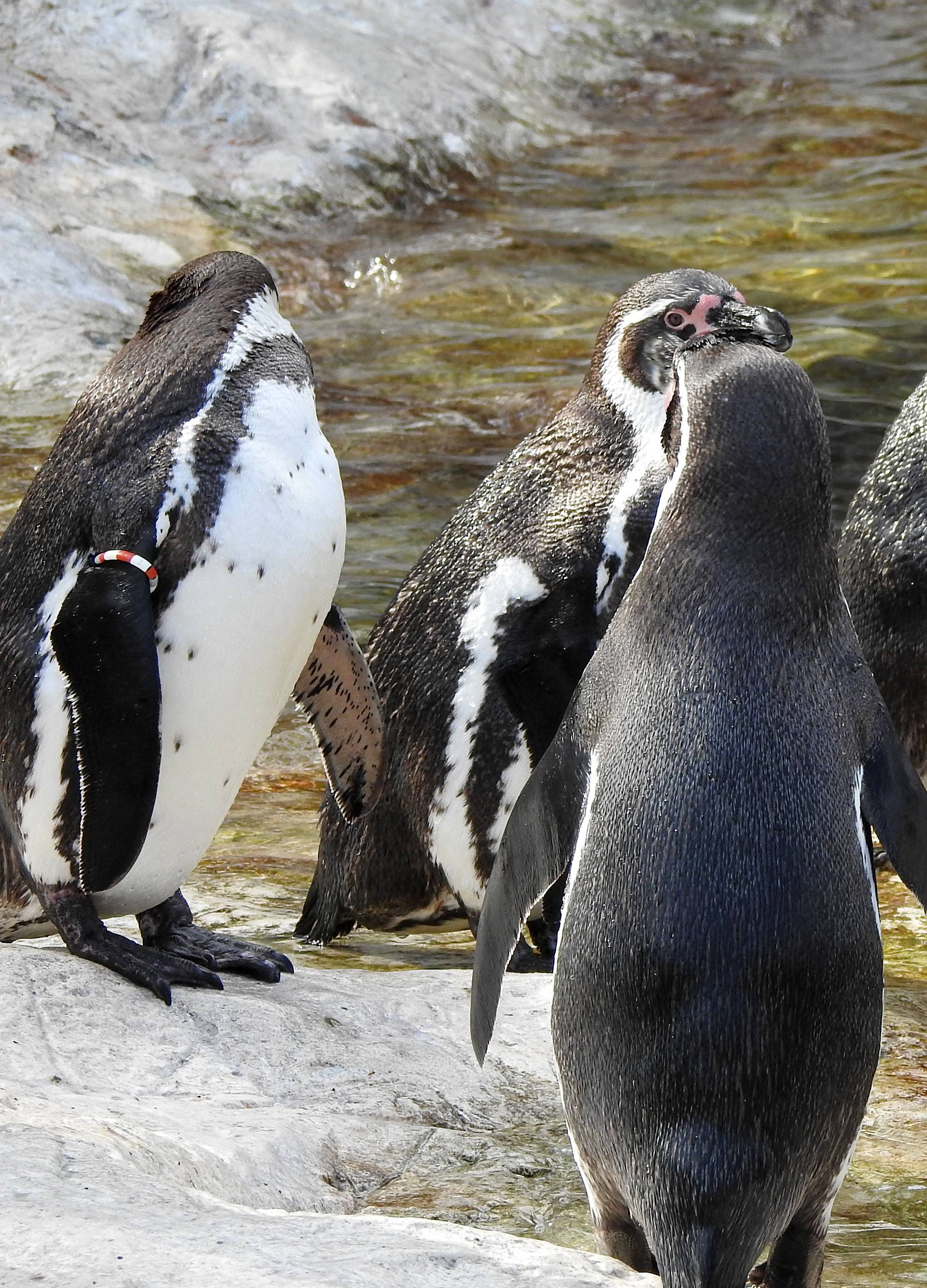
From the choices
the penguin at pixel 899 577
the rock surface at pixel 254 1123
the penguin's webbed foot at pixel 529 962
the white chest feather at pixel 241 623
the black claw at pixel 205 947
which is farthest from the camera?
the penguin at pixel 899 577

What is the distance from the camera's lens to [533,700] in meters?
3.93

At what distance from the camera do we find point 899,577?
14.8ft

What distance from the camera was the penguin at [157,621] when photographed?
10.7 ft

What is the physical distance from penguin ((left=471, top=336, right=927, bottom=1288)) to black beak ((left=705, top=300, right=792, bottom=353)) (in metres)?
0.13

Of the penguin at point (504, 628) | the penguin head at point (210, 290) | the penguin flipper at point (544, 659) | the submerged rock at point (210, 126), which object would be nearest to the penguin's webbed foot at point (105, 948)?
the penguin at point (504, 628)

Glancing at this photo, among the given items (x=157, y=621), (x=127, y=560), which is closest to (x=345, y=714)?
(x=157, y=621)

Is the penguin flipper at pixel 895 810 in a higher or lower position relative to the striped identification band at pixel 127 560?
lower

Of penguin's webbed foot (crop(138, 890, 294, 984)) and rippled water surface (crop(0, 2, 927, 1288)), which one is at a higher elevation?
rippled water surface (crop(0, 2, 927, 1288))

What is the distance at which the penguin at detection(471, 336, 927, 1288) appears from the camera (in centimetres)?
→ 240

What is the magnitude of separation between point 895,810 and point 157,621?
143 cm

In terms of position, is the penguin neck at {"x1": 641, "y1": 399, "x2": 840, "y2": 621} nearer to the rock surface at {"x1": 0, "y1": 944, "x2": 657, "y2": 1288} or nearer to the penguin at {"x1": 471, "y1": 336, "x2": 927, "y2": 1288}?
the penguin at {"x1": 471, "y1": 336, "x2": 927, "y2": 1288}

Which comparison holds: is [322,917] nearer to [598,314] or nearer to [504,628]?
[504,628]

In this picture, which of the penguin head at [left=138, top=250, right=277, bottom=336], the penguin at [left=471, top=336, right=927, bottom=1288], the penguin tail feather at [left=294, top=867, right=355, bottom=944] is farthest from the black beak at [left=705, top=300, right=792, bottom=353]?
the penguin tail feather at [left=294, top=867, right=355, bottom=944]

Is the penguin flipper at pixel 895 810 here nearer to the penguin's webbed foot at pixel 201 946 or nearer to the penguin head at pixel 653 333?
the penguin's webbed foot at pixel 201 946
